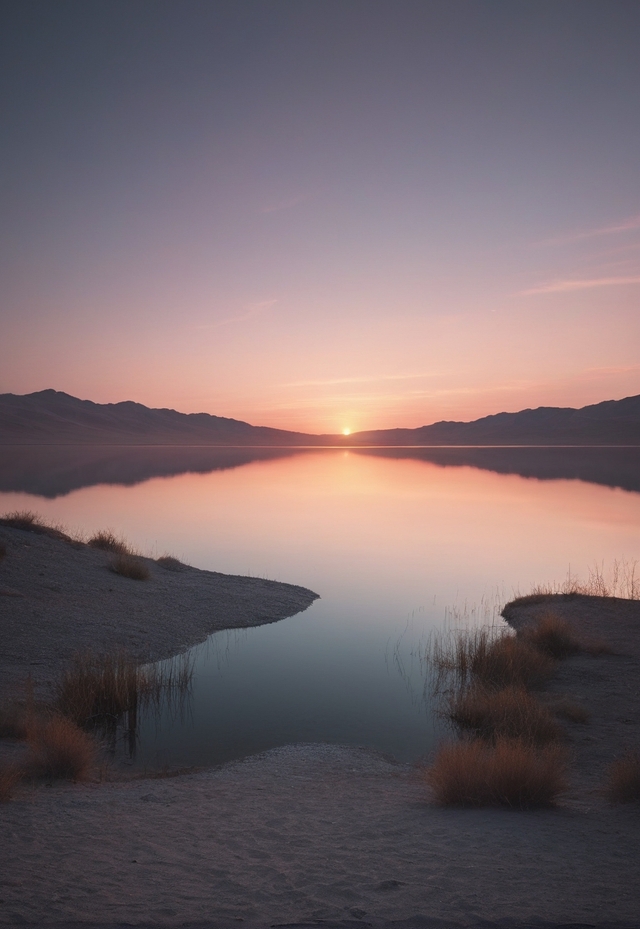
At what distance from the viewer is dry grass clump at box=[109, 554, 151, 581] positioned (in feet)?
44.7

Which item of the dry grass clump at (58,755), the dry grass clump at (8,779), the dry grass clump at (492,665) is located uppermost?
the dry grass clump at (8,779)

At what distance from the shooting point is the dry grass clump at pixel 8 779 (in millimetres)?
4695

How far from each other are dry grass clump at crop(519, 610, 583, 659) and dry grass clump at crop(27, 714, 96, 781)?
280 inches

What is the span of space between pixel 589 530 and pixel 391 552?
889 centimetres

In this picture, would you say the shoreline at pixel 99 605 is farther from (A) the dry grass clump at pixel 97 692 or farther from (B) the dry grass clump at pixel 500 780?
(B) the dry grass clump at pixel 500 780

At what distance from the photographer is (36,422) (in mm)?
163750

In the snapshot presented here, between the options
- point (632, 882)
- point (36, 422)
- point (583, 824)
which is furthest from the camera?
point (36, 422)

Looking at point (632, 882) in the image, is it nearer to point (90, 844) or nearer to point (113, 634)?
point (90, 844)

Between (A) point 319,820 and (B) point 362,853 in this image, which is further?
(A) point 319,820

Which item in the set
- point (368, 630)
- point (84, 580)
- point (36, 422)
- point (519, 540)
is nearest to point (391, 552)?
point (519, 540)

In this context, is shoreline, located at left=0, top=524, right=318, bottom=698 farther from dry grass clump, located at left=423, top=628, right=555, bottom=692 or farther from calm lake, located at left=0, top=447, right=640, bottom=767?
dry grass clump, located at left=423, top=628, right=555, bottom=692

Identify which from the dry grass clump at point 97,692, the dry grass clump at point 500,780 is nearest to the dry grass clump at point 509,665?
the dry grass clump at point 500,780

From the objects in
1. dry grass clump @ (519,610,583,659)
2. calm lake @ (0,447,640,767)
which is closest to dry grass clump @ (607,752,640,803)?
calm lake @ (0,447,640,767)

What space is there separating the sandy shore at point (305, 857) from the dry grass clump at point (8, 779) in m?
0.07
